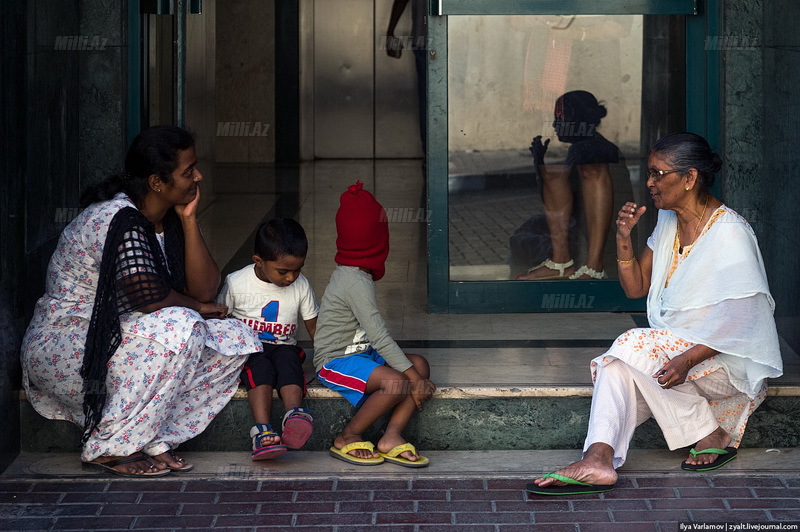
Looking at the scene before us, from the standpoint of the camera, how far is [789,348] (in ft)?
16.3

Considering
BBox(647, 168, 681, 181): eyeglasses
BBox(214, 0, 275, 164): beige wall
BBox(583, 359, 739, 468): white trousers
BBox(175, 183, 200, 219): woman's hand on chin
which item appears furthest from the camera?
BBox(214, 0, 275, 164): beige wall

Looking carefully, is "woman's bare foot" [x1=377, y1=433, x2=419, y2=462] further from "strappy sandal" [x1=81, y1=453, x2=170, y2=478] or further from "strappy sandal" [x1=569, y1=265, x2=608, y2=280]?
"strappy sandal" [x1=569, y1=265, x2=608, y2=280]

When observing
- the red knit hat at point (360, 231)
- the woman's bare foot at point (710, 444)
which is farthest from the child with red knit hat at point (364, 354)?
the woman's bare foot at point (710, 444)

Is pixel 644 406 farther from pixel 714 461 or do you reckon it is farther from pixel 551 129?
pixel 551 129

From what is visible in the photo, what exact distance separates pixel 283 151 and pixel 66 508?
A: 853cm

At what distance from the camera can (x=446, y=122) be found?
5570mm

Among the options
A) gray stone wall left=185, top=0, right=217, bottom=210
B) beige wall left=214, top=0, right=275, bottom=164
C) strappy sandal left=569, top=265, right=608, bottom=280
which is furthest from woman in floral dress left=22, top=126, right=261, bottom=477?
beige wall left=214, top=0, right=275, bottom=164

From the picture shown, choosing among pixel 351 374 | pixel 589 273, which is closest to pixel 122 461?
pixel 351 374

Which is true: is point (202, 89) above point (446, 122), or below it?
above

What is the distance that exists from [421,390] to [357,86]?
8644mm

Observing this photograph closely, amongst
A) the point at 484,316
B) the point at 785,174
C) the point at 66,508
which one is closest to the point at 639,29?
the point at 785,174

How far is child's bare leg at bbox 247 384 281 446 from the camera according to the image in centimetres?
423

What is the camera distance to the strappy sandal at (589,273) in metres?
5.76

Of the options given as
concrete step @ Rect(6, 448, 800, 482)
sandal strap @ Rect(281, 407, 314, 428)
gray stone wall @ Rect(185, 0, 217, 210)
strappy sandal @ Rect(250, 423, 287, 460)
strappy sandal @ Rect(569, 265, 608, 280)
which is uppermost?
gray stone wall @ Rect(185, 0, 217, 210)
